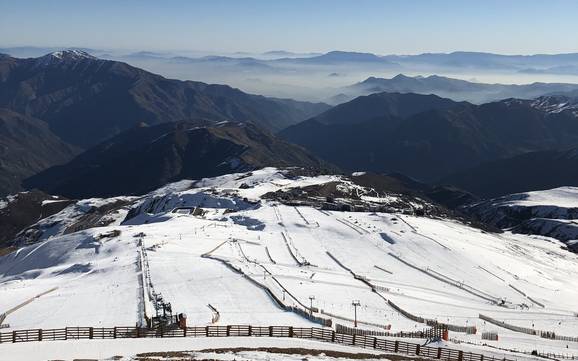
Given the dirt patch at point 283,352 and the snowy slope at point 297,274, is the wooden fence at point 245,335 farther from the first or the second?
the snowy slope at point 297,274

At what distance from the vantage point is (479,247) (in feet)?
420

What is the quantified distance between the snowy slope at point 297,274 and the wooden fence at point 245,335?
4565 mm

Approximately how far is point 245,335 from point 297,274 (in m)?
35.3

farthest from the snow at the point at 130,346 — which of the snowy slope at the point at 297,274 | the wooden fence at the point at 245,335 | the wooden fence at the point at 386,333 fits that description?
the wooden fence at the point at 386,333

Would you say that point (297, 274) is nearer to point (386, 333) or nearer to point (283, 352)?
point (386, 333)

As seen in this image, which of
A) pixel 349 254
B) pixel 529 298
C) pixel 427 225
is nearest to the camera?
pixel 529 298

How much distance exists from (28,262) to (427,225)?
8393 centimetres

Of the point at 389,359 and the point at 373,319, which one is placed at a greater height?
the point at 389,359

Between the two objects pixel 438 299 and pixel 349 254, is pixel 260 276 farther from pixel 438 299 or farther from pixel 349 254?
pixel 349 254

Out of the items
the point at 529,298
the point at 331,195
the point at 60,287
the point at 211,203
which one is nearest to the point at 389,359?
the point at 60,287

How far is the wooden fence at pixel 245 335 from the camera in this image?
153ft

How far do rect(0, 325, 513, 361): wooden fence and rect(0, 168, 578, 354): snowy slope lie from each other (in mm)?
4565

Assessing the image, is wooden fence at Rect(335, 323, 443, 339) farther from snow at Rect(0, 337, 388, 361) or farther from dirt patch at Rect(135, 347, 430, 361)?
dirt patch at Rect(135, 347, 430, 361)

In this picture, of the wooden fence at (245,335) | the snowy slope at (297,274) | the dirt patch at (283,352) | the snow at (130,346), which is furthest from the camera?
the snowy slope at (297,274)
